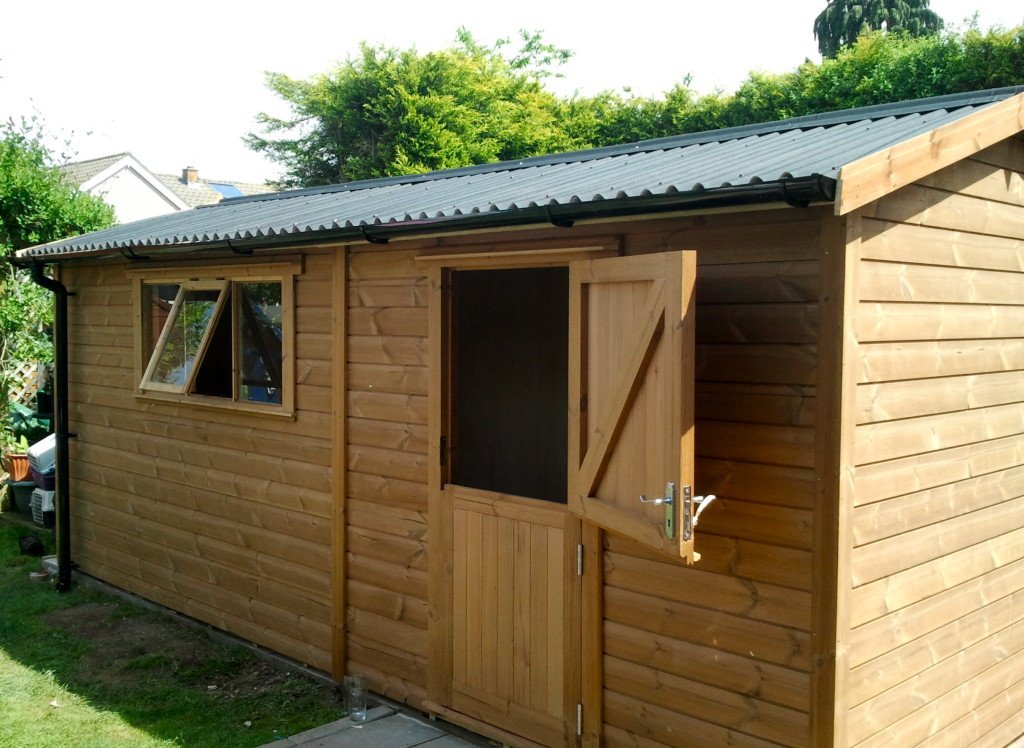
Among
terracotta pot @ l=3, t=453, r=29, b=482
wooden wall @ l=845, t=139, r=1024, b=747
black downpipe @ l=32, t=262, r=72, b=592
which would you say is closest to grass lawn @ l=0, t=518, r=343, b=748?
black downpipe @ l=32, t=262, r=72, b=592

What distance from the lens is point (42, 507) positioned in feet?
30.1

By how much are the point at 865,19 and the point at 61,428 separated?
109 feet

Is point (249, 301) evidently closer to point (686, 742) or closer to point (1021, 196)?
point (686, 742)

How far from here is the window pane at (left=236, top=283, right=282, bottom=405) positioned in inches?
237

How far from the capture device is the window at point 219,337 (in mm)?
6004

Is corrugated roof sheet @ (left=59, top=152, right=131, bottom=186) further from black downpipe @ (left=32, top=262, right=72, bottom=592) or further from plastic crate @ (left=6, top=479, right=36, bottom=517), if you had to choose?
black downpipe @ (left=32, top=262, right=72, bottom=592)

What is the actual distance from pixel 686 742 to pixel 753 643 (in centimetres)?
53

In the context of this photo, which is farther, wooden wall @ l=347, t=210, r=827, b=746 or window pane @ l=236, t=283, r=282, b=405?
window pane @ l=236, t=283, r=282, b=405

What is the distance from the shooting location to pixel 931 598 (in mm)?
4020

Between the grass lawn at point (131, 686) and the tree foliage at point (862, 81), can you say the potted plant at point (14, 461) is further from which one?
the tree foliage at point (862, 81)

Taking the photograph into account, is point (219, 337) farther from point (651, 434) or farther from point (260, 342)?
point (651, 434)

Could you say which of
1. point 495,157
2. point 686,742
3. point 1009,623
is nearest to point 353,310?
point 686,742

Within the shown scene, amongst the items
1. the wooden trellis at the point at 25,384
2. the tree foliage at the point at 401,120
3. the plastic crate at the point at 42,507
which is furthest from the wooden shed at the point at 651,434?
the tree foliage at the point at 401,120

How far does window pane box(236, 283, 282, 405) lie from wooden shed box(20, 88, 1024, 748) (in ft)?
0.08
